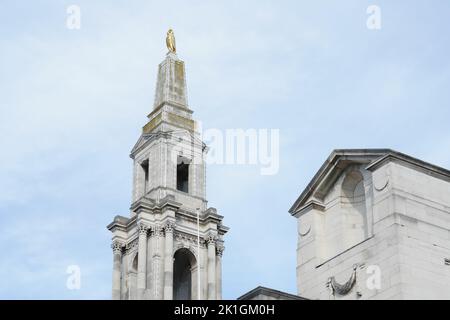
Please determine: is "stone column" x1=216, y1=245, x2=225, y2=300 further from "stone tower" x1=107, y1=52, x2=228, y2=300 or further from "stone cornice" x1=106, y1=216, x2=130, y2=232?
"stone cornice" x1=106, y1=216, x2=130, y2=232

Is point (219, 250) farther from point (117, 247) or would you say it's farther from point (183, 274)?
point (117, 247)

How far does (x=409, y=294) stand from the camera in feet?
106

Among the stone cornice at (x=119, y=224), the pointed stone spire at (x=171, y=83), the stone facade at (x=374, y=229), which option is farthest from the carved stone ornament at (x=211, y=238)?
the stone facade at (x=374, y=229)

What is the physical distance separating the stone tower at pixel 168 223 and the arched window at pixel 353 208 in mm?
50665

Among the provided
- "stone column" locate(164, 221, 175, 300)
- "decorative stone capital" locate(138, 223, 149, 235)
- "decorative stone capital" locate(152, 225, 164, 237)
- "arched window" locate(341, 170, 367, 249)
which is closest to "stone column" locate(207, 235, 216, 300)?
"stone column" locate(164, 221, 175, 300)

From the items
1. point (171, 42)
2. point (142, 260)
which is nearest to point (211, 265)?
point (142, 260)

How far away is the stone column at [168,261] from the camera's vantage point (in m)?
88.4

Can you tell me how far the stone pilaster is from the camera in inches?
3622

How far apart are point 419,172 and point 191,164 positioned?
64.9 m

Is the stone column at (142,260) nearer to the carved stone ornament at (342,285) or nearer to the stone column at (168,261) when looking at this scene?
the stone column at (168,261)

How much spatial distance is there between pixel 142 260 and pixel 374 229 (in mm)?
57285
